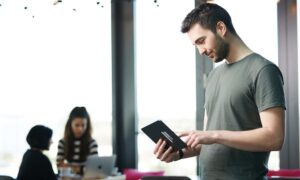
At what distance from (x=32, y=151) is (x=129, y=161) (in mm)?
1522

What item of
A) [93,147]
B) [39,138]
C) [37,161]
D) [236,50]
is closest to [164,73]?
[93,147]

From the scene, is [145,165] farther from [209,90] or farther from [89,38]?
[209,90]

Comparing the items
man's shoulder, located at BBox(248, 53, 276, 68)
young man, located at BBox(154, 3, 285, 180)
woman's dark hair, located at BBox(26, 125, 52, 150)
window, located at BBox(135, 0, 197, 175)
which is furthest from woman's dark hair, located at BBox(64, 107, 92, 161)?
man's shoulder, located at BBox(248, 53, 276, 68)

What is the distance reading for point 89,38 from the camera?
19.5 ft

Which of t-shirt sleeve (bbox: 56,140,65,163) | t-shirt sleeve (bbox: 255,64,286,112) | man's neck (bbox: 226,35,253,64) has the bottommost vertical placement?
t-shirt sleeve (bbox: 56,140,65,163)

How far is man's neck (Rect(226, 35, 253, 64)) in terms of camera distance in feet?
6.75

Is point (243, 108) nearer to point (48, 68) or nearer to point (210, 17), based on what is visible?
point (210, 17)

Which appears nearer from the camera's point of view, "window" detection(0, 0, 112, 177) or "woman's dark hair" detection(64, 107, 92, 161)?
"woman's dark hair" detection(64, 107, 92, 161)

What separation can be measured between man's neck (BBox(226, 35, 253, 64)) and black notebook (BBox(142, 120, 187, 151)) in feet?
1.28

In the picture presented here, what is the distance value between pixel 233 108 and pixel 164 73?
3.94m

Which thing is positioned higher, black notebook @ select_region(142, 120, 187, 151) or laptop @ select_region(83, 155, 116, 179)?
black notebook @ select_region(142, 120, 187, 151)

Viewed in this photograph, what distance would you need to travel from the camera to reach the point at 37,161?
4.71 metres

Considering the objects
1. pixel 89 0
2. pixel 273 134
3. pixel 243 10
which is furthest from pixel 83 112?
pixel 273 134

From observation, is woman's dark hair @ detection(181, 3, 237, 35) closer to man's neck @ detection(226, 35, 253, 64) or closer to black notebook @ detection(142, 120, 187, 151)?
man's neck @ detection(226, 35, 253, 64)
